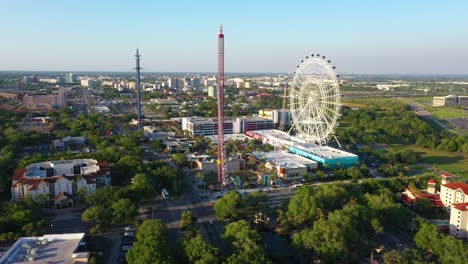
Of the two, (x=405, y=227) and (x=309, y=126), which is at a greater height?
(x=309, y=126)

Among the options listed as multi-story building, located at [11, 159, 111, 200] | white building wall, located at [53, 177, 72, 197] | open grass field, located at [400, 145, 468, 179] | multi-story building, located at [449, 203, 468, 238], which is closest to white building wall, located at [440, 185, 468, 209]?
multi-story building, located at [449, 203, 468, 238]

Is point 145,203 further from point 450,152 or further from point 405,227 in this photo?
point 450,152

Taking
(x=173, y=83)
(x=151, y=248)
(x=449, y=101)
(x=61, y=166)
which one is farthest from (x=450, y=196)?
(x=173, y=83)

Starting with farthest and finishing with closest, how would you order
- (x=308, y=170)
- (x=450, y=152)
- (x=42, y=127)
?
(x=42, y=127), (x=450, y=152), (x=308, y=170)

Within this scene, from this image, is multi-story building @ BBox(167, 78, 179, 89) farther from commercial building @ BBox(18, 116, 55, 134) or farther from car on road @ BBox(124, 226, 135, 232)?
car on road @ BBox(124, 226, 135, 232)

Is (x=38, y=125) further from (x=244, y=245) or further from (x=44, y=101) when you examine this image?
(x=244, y=245)

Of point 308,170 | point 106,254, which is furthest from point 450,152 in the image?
point 106,254

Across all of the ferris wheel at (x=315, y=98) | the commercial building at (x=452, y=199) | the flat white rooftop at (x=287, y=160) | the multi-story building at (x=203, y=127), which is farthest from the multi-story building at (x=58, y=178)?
the multi-story building at (x=203, y=127)
